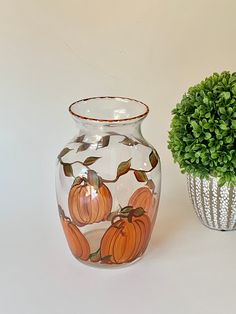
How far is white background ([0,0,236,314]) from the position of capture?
0.94 meters

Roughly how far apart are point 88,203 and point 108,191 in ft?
0.12

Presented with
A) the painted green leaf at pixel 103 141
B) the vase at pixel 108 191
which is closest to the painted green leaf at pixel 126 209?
the vase at pixel 108 191

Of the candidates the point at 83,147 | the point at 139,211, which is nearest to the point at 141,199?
the point at 139,211

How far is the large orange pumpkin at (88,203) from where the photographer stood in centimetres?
82

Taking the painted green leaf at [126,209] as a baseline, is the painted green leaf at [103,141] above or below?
above

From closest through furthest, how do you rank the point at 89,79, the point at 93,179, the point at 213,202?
1. the point at 93,179
2. the point at 213,202
3. the point at 89,79

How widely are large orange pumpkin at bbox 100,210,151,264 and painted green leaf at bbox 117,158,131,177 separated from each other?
71 millimetres

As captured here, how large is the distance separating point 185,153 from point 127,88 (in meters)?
0.30

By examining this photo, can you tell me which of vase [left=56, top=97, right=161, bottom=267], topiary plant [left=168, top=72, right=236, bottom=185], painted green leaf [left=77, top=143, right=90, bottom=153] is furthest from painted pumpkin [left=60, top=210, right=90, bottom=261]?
topiary plant [left=168, top=72, right=236, bottom=185]

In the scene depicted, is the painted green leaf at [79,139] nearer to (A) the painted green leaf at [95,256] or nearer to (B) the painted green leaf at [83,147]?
(B) the painted green leaf at [83,147]

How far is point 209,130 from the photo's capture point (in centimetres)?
84

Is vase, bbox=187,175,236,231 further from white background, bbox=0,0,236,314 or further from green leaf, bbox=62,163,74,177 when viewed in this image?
green leaf, bbox=62,163,74,177

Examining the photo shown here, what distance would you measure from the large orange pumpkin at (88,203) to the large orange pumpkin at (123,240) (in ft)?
0.09

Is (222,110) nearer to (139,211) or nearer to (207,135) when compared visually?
(207,135)
